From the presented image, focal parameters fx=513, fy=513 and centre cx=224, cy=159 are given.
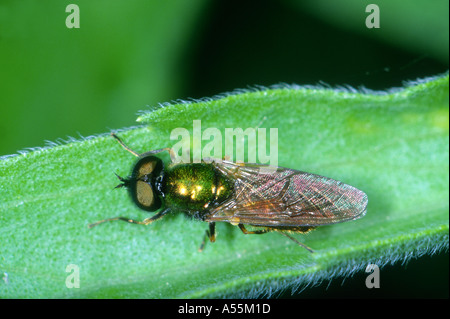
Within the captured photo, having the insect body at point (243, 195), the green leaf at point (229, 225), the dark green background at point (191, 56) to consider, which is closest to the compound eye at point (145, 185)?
the insect body at point (243, 195)

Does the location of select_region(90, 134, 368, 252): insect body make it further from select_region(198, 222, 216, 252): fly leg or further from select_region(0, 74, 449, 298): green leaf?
select_region(0, 74, 449, 298): green leaf

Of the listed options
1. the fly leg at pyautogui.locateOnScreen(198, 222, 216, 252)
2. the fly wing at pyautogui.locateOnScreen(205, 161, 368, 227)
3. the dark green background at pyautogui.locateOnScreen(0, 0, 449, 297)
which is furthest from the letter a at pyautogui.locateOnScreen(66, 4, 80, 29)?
the fly leg at pyautogui.locateOnScreen(198, 222, 216, 252)

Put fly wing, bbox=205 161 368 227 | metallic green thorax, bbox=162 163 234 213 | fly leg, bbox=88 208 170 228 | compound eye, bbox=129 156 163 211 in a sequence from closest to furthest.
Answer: fly leg, bbox=88 208 170 228 < compound eye, bbox=129 156 163 211 < fly wing, bbox=205 161 368 227 < metallic green thorax, bbox=162 163 234 213

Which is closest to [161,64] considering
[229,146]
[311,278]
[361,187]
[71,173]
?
[229,146]

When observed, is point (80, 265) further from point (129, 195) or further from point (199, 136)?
point (199, 136)

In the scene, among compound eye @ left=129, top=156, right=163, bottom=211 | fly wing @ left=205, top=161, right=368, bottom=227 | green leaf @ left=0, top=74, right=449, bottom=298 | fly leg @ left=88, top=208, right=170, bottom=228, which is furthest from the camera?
fly wing @ left=205, top=161, right=368, bottom=227

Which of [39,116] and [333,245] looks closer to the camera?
[333,245]

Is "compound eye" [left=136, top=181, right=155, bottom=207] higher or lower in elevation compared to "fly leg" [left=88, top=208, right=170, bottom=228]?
higher

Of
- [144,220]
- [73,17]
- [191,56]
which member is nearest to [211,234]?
[144,220]

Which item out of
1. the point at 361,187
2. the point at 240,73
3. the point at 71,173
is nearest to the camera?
the point at 71,173
